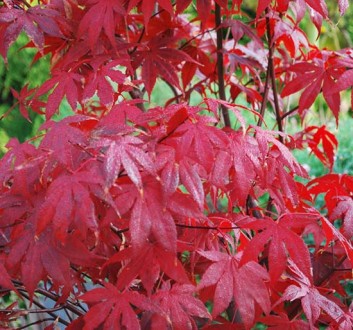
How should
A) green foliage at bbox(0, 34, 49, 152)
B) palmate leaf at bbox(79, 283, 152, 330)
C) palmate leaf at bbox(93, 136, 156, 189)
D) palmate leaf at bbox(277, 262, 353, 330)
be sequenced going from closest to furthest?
1. palmate leaf at bbox(93, 136, 156, 189)
2. palmate leaf at bbox(79, 283, 152, 330)
3. palmate leaf at bbox(277, 262, 353, 330)
4. green foliage at bbox(0, 34, 49, 152)

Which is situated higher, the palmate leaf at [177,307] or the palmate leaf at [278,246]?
the palmate leaf at [278,246]

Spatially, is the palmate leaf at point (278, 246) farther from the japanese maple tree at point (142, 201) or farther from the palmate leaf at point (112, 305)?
the palmate leaf at point (112, 305)

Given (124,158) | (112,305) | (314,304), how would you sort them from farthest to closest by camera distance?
(314,304), (112,305), (124,158)

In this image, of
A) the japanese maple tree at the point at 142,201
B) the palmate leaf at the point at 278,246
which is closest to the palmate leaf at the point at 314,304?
the japanese maple tree at the point at 142,201

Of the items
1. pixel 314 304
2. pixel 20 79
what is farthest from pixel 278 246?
pixel 20 79

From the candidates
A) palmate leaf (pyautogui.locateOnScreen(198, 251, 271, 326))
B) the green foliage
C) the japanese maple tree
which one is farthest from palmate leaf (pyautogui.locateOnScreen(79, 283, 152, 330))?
the green foliage

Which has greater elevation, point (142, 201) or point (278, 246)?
point (142, 201)

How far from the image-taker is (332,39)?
20.5 ft

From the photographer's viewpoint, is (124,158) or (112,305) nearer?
(124,158)

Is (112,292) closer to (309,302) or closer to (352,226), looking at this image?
(309,302)

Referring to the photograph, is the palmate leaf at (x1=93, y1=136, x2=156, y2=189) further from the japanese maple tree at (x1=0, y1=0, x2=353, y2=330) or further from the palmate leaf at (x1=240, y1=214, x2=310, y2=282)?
the palmate leaf at (x1=240, y1=214, x2=310, y2=282)

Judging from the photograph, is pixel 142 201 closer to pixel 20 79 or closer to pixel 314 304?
pixel 314 304

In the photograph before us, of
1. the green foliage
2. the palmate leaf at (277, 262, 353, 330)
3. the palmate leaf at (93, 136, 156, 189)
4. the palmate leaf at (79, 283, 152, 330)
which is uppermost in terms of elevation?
the palmate leaf at (93, 136, 156, 189)

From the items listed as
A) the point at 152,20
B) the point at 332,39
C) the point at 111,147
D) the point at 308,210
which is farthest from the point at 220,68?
the point at 332,39
